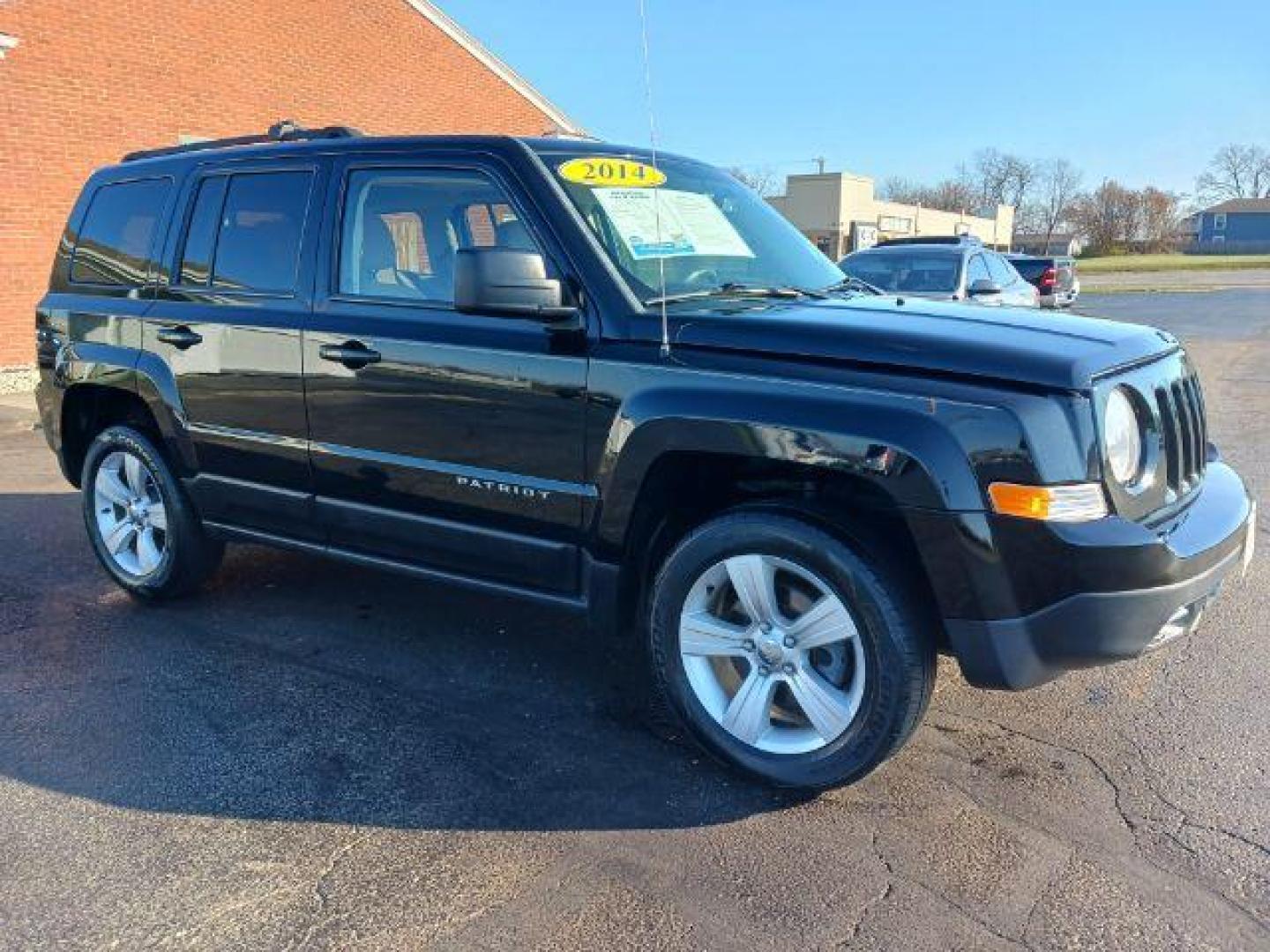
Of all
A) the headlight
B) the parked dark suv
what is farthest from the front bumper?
the parked dark suv

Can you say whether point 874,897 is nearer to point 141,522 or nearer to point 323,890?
point 323,890

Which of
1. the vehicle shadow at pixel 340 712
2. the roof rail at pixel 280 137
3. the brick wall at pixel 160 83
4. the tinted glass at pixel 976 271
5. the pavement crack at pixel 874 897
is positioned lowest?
the pavement crack at pixel 874 897

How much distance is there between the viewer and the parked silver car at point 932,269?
10.4 m

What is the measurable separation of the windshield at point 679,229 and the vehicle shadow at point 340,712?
1.57 meters

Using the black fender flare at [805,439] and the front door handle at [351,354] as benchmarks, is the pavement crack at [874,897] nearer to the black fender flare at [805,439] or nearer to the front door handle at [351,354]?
the black fender flare at [805,439]

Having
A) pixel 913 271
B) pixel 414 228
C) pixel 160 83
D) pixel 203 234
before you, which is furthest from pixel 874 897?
pixel 160 83

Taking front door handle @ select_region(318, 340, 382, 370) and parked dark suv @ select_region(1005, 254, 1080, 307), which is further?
parked dark suv @ select_region(1005, 254, 1080, 307)

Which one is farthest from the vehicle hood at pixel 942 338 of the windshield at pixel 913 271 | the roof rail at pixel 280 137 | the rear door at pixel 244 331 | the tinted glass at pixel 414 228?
the windshield at pixel 913 271

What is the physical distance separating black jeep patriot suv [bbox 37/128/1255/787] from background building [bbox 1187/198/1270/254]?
389ft

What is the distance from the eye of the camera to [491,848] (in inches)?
115

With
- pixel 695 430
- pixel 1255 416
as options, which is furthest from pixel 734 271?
pixel 1255 416

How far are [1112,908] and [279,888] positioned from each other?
85.1 inches

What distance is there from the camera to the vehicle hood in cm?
283

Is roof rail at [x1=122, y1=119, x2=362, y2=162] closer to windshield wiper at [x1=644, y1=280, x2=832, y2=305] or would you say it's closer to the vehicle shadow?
windshield wiper at [x1=644, y1=280, x2=832, y2=305]
